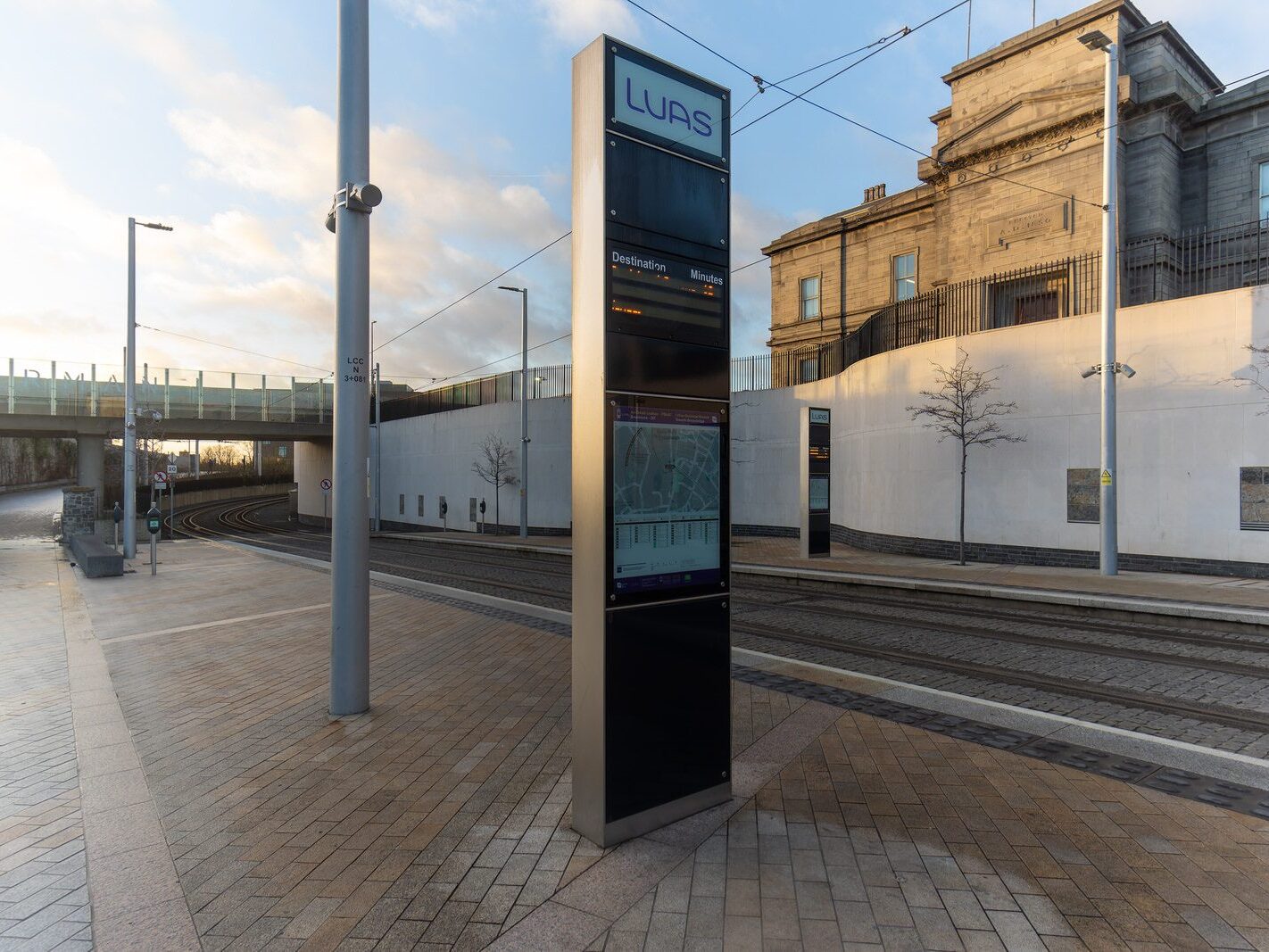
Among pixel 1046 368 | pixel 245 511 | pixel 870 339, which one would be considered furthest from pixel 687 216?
pixel 245 511

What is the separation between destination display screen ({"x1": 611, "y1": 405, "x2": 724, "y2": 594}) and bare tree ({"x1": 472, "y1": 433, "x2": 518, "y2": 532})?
29.1 metres

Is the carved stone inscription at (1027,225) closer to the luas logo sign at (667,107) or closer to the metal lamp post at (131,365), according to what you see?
the luas logo sign at (667,107)

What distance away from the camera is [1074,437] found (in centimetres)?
1591

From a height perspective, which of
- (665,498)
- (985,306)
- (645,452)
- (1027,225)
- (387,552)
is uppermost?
(1027,225)

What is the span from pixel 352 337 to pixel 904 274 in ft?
98.1

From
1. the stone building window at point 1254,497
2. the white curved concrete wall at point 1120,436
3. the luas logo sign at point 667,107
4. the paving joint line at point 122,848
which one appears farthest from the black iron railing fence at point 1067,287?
the paving joint line at point 122,848

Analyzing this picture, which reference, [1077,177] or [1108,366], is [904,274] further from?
[1108,366]

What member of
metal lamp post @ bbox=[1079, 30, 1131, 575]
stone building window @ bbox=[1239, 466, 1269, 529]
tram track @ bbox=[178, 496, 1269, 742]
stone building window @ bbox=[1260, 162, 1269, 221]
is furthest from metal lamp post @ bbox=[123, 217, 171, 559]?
stone building window @ bbox=[1260, 162, 1269, 221]

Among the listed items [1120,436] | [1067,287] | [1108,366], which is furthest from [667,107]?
[1067,287]

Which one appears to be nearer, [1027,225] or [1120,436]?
[1120,436]

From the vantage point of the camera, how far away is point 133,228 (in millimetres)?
21359

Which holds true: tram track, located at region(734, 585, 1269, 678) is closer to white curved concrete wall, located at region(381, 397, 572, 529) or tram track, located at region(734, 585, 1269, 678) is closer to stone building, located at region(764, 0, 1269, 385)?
stone building, located at region(764, 0, 1269, 385)

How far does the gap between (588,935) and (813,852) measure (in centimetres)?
123

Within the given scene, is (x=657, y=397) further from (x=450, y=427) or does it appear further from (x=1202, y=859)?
(x=450, y=427)
